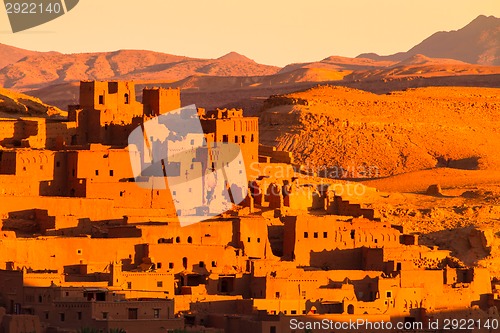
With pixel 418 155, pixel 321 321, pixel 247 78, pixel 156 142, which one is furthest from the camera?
pixel 247 78

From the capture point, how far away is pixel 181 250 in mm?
54812

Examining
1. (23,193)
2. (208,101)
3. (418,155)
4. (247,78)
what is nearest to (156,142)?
(23,193)

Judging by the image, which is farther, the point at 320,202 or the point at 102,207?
the point at 320,202

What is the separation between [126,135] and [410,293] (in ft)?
41.8

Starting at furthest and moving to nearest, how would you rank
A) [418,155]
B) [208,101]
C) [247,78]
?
[247,78] → [208,101] → [418,155]

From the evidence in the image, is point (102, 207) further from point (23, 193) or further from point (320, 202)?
point (320, 202)

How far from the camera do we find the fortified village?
5031 cm

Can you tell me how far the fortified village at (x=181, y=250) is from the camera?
50.3 meters

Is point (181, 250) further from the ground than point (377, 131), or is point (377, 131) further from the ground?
point (377, 131)

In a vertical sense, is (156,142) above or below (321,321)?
above

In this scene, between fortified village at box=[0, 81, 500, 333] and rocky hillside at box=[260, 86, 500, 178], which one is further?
rocky hillside at box=[260, 86, 500, 178]

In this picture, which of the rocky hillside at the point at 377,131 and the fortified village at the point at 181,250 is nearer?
the fortified village at the point at 181,250

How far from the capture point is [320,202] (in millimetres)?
62875

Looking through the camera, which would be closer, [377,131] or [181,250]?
[181,250]
